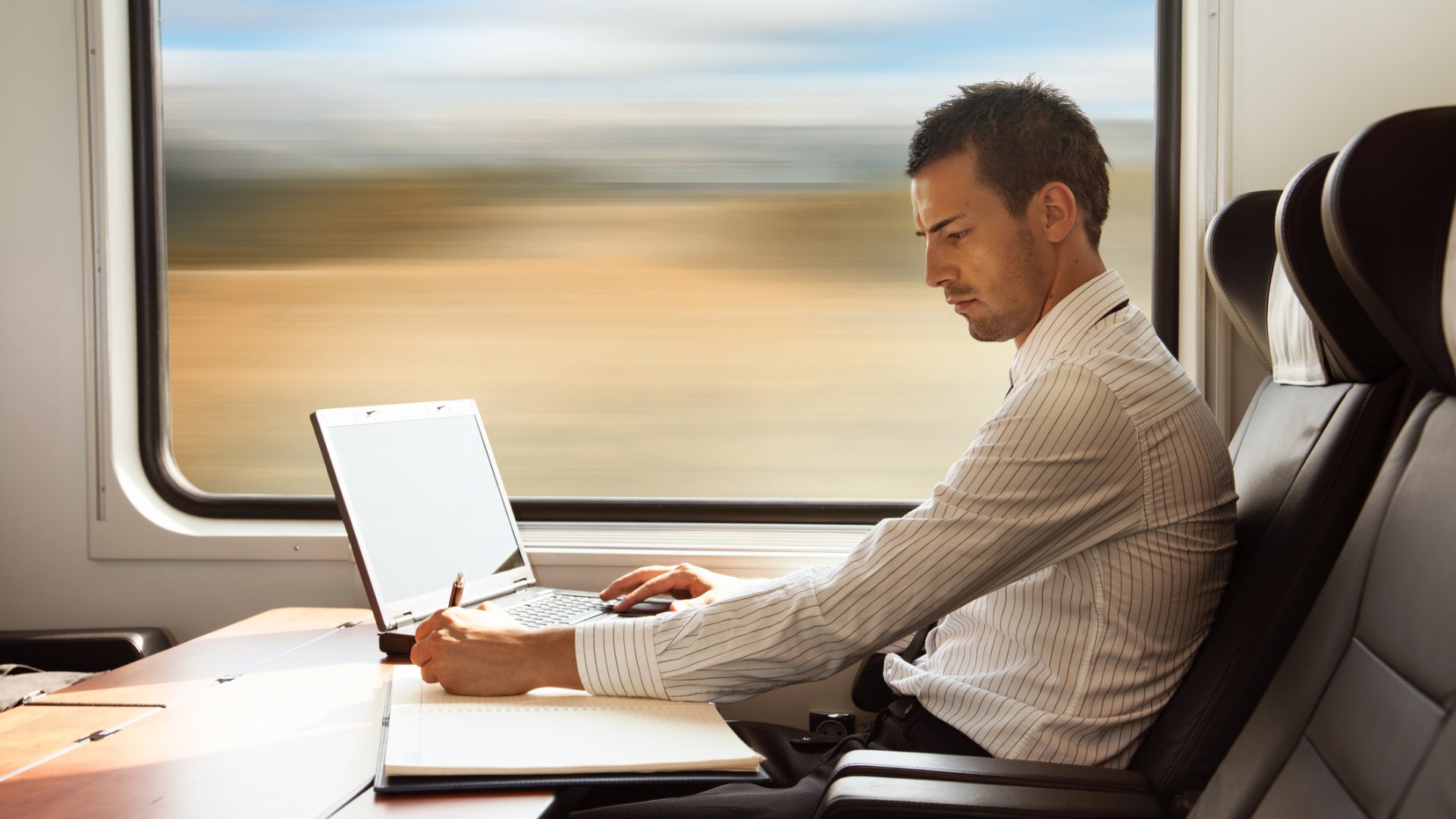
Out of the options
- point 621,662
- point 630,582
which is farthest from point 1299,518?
point 630,582

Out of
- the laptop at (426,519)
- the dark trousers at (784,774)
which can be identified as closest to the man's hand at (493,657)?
the dark trousers at (784,774)

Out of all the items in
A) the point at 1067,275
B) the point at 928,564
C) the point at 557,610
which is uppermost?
the point at 1067,275

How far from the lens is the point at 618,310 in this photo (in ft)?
6.89

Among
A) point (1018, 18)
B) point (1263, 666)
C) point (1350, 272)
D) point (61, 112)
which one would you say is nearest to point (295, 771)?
point (1263, 666)

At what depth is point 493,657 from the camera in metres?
1.21

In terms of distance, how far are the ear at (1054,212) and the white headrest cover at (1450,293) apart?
1.69ft

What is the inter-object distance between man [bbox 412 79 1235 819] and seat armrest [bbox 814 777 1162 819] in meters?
0.20

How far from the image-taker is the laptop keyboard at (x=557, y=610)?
5.41 feet

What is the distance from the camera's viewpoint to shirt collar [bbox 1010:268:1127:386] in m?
1.34

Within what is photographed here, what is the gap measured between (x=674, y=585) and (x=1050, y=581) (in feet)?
2.22

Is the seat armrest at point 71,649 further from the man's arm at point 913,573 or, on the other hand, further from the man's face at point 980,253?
the man's face at point 980,253

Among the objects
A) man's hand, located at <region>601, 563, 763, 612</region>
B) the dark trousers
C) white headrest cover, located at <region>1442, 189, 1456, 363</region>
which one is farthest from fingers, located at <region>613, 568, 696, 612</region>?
white headrest cover, located at <region>1442, 189, 1456, 363</region>

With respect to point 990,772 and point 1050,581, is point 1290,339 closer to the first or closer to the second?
point 1050,581

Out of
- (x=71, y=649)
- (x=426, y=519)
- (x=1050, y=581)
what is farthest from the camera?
(x=71, y=649)
